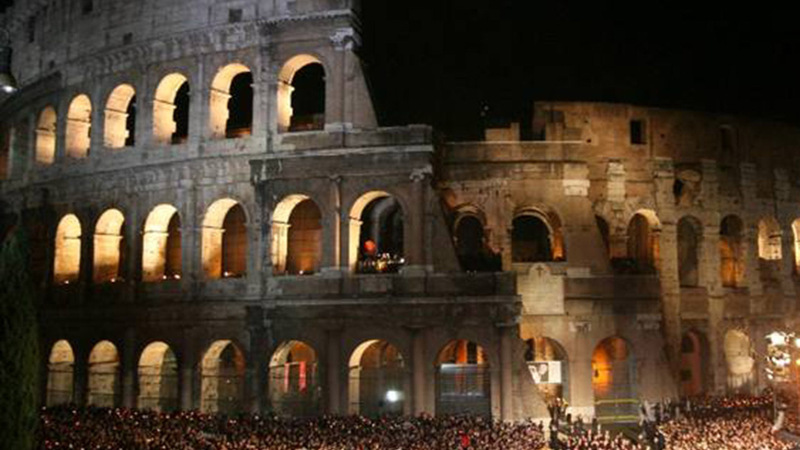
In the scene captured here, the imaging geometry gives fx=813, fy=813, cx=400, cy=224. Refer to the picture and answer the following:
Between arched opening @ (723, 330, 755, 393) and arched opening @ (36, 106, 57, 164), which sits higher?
arched opening @ (36, 106, 57, 164)

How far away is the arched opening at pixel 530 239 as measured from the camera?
110 ft

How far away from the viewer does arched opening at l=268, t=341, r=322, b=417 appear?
2753 centimetres

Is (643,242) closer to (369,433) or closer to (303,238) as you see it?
(303,238)

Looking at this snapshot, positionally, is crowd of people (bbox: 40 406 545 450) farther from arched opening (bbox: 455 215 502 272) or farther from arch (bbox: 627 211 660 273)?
arch (bbox: 627 211 660 273)

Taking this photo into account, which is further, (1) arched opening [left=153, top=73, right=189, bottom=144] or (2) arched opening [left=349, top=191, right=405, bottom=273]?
(1) arched opening [left=153, top=73, right=189, bottom=144]

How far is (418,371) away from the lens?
25.9m

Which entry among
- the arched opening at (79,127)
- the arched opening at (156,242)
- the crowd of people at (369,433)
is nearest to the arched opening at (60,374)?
the arched opening at (156,242)

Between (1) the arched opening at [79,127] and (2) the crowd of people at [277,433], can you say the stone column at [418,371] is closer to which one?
(2) the crowd of people at [277,433]

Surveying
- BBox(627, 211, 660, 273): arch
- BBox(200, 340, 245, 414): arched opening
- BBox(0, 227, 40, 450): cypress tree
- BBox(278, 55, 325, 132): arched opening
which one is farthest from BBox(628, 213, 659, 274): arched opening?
BBox(0, 227, 40, 450): cypress tree

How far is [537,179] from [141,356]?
15.6m

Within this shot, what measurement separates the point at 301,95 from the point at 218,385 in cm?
1414

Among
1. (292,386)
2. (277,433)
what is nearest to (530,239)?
(292,386)

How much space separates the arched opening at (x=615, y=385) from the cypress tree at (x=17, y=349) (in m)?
19.3

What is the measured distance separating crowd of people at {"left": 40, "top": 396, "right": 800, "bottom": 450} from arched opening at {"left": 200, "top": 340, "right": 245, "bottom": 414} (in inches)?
141
